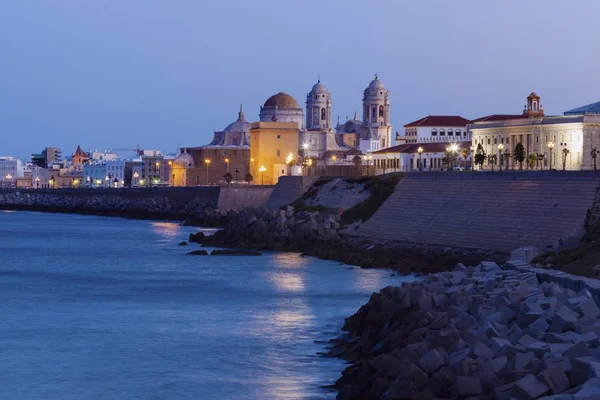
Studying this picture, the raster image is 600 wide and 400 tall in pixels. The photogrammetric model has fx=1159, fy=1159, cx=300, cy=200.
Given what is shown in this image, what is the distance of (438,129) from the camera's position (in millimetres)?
108688

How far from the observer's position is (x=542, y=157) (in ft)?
211

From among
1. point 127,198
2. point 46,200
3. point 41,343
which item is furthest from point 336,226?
point 46,200

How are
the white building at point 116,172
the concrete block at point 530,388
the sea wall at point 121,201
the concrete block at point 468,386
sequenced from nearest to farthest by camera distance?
the concrete block at point 530,388 < the concrete block at point 468,386 < the sea wall at point 121,201 < the white building at point 116,172

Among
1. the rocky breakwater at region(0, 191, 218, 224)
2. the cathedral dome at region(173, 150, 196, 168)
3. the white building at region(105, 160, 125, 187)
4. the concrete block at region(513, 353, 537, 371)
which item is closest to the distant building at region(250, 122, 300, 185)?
the rocky breakwater at region(0, 191, 218, 224)

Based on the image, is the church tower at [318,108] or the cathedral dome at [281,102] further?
the church tower at [318,108]

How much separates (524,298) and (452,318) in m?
1.33

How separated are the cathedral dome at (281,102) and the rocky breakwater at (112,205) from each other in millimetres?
21372

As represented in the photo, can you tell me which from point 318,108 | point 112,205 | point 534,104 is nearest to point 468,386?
point 534,104

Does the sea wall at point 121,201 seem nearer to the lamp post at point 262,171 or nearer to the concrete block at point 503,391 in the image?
the lamp post at point 262,171

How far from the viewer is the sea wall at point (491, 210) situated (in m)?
35.8

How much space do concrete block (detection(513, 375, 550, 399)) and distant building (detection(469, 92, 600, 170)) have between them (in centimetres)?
4708

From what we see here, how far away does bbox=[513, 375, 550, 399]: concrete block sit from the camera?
12594 millimetres

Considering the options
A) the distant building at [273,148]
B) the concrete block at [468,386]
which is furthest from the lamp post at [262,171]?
the concrete block at [468,386]

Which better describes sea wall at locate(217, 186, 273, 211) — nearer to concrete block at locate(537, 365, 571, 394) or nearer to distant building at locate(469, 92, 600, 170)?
distant building at locate(469, 92, 600, 170)
